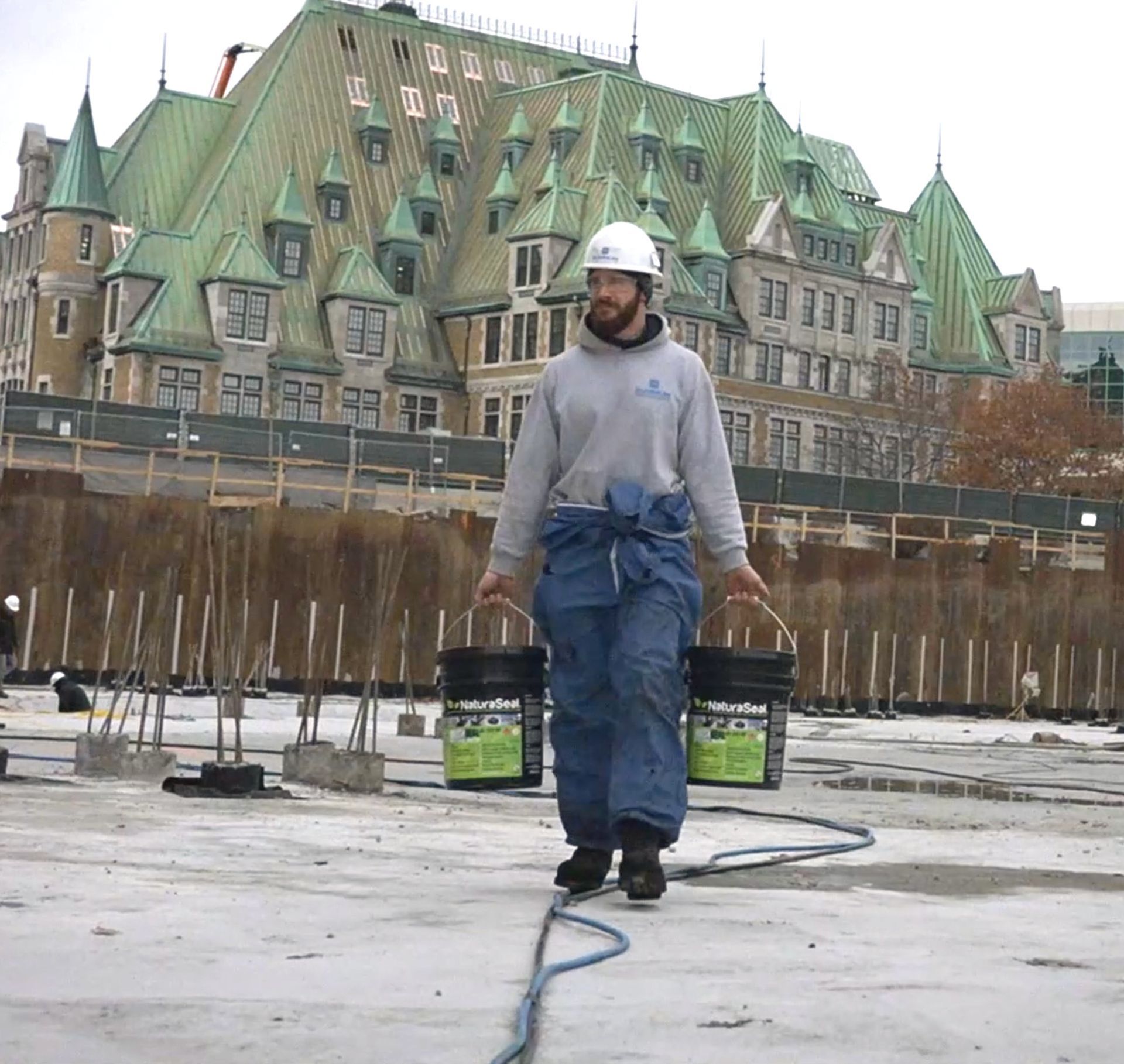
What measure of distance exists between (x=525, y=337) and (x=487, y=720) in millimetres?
88024

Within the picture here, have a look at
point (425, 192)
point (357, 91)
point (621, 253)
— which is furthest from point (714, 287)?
point (621, 253)

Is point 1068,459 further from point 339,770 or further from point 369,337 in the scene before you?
point 339,770

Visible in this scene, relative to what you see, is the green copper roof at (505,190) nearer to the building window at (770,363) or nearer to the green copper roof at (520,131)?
the green copper roof at (520,131)

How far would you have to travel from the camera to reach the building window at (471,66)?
10500 centimetres

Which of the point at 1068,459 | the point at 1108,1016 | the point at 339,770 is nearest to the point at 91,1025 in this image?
the point at 1108,1016

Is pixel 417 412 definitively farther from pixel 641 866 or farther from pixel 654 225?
pixel 641 866

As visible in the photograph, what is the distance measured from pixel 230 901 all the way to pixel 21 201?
329ft

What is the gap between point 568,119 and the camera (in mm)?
99000

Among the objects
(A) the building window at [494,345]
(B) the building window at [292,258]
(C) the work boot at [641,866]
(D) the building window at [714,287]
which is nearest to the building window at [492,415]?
(A) the building window at [494,345]

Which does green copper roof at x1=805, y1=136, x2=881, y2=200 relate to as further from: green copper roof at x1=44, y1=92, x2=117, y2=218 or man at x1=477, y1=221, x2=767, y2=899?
man at x1=477, y1=221, x2=767, y2=899

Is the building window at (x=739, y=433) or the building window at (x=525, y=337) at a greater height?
the building window at (x=525, y=337)

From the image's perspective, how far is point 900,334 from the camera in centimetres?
10681

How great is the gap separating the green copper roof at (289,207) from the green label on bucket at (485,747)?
287ft

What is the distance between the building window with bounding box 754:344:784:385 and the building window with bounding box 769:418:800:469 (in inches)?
64.1
